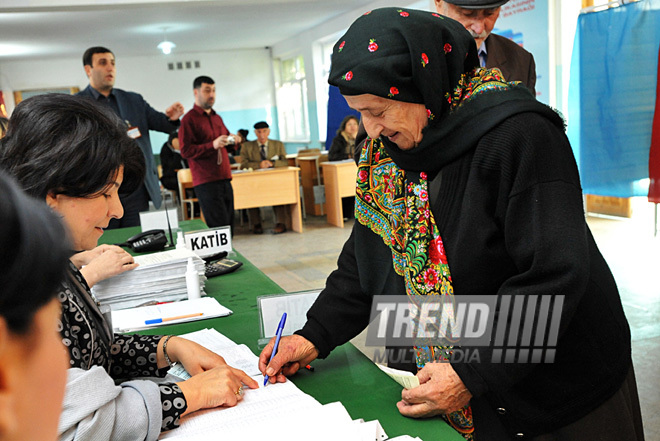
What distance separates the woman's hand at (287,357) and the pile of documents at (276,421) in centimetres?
3

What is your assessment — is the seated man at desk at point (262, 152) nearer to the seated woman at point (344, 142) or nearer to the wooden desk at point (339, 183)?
the seated woman at point (344, 142)

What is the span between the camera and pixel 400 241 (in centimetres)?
125

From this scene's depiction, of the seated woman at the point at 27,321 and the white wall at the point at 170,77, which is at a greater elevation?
the white wall at the point at 170,77

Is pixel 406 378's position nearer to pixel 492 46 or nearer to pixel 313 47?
pixel 492 46

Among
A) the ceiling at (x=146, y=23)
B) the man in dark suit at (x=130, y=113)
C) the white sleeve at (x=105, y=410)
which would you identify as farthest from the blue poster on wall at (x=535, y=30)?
the white sleeve at (x=105, y=410)

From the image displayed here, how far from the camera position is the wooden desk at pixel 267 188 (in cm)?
759

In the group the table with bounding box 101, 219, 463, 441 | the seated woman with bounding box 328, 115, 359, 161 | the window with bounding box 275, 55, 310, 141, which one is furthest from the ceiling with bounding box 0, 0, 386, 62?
the table with bounding box 101, 219, 463, 441

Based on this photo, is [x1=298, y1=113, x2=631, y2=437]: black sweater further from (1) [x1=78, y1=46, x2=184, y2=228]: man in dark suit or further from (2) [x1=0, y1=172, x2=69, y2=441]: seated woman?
(1) [x1=78, y1=46, x2=184, y2=228]: man in dark suit

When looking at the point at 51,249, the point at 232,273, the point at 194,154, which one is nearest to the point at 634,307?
the point at 232,273

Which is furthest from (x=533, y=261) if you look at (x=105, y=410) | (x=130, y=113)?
(x=130, y=113)

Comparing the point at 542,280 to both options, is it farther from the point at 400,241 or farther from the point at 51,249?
the point at 51,249

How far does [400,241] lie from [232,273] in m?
1.20

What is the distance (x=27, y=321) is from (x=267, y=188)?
7406 millimetres

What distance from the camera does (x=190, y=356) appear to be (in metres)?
1.35
